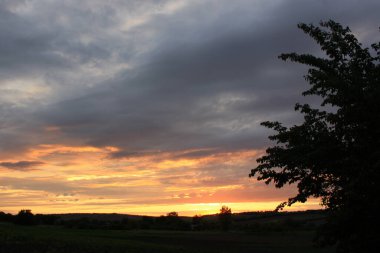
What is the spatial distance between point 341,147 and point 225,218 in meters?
165

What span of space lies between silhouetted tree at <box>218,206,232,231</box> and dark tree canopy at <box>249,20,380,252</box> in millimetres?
149938

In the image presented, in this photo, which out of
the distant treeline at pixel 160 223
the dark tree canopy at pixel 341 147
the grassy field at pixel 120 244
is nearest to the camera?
the dark tree canopy at pixel 341 147

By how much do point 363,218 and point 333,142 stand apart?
72.2 inches

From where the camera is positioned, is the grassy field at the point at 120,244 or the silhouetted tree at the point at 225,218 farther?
the silhouetted tree at the point at 225,218

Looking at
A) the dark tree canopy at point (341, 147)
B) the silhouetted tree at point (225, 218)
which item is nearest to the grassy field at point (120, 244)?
the dark tree canopy at point (341, 147)

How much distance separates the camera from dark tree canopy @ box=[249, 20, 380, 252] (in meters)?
9.77

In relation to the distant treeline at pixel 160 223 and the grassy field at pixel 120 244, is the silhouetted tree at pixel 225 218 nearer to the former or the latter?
the distant treeline at pixel 160 223

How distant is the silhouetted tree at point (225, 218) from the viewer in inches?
6434

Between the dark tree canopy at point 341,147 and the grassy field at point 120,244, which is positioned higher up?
the dark tree canopy at point 341,147

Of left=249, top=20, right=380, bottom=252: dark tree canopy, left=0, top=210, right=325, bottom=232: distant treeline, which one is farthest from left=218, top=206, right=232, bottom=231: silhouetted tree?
left=249, top=20, right=380, bottom=252: dark tree canopy

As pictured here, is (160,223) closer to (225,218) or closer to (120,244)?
(225,218)

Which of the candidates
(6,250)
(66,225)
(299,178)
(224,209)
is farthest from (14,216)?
(299,178)

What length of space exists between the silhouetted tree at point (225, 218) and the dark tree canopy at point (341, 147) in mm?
149938

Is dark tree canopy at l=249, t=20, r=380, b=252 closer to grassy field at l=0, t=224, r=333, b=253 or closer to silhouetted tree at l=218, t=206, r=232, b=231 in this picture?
grassy field at l=0, t=224, r=333, b=253
